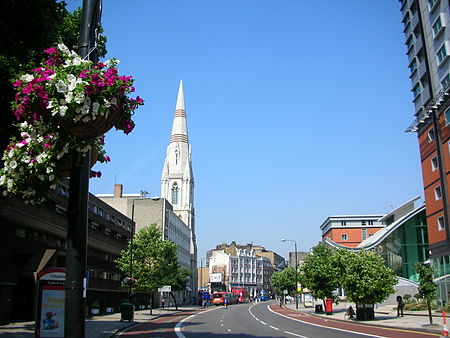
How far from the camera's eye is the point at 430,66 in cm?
4816

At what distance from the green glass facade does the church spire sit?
85444 mm

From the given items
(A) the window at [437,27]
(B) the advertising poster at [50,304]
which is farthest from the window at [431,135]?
(B) the advertising poster at [50,304]

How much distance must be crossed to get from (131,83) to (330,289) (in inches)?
1770

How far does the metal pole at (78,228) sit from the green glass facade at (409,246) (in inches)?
2410

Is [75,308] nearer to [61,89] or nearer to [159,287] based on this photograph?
[61,89]

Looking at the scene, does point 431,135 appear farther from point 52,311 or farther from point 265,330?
point 52,311

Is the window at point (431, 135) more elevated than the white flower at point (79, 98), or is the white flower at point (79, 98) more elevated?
the window at point (431, 135)

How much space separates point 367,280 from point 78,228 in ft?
98.5

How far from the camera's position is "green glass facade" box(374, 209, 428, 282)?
61.5 m

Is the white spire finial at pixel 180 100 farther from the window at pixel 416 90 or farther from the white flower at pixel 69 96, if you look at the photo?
the white flower at pixel 69 96

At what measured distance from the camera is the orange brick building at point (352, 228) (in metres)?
106

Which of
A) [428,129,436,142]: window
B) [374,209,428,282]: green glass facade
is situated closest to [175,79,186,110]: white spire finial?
[374,209,428,282]: green glass facade

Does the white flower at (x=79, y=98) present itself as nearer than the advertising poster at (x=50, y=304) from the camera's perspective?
Yes

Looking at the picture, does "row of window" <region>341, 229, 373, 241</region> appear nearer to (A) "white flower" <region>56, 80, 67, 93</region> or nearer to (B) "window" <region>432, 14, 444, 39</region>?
(B) "window" <region>432, 14, 444, 39</region>
